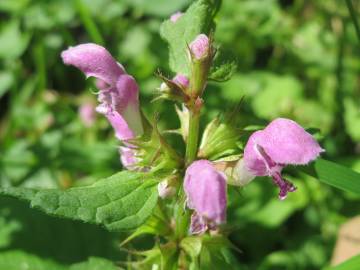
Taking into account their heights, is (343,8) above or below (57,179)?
above

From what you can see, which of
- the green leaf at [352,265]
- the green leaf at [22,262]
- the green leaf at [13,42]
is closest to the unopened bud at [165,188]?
the green leaf at [352,265]

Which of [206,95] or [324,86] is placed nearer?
[206,95]

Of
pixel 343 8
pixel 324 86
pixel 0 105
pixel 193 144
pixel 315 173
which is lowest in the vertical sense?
pixel 0 105

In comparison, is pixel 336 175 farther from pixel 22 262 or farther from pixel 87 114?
A: pixel 87 114

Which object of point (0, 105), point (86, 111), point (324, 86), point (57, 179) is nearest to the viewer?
point (57, 179)

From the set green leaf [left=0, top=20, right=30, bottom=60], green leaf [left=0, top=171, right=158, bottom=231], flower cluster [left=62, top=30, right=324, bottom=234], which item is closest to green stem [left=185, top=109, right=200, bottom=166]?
flower cluster [left=62, top=30, right=324, bottom=234]

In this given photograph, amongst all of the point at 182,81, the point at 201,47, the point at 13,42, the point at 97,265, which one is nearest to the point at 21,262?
the point at 97,265

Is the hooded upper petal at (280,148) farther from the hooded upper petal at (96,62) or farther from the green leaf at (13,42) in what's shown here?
the green leaf at (13,42)

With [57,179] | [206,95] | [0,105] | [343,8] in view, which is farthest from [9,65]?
[343,8]

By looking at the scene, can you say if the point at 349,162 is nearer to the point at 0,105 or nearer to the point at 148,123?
the point at 148,123
